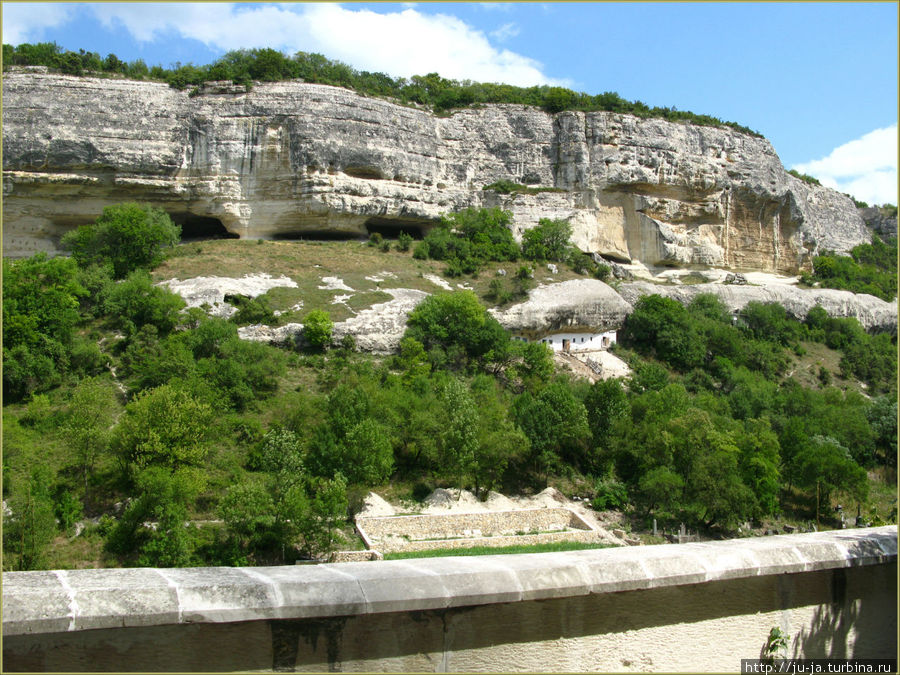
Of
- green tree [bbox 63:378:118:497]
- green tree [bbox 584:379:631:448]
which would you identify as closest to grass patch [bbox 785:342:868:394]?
green tree [bbox 584:379:631:448]

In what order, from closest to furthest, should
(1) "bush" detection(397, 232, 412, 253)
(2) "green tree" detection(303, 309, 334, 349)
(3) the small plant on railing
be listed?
(3) the small plant on railing
(2) "green tree" detection(303, 309, 334, 349)
(1) "bush" detection(397, 232, 412, 253)

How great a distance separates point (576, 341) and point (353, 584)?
100ft

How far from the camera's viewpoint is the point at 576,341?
32594 millimetres

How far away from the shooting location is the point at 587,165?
40.7 metres

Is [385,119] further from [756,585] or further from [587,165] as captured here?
[756,585]

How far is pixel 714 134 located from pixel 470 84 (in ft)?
61.5

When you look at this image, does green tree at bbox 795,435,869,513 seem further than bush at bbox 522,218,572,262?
No

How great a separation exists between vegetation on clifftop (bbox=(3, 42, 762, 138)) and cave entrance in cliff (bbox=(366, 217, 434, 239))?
303 inches

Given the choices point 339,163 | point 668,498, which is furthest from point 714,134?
point 668,498

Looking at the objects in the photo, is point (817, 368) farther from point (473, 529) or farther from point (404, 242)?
point (473, 529)

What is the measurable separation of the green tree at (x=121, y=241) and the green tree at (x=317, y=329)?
9.23m

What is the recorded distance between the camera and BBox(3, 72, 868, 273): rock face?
108 feet

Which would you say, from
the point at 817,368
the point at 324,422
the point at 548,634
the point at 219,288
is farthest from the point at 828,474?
the point at 219,288

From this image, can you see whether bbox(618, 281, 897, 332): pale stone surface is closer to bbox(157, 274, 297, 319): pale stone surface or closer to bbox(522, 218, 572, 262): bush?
bbox(522, 218, 572, 262): bush
